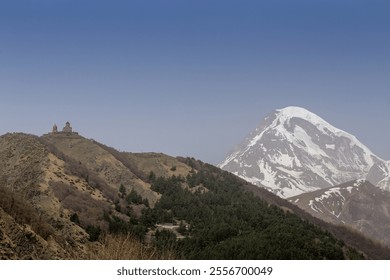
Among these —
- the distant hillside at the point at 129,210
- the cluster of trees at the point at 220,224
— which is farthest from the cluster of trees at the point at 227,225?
the distant hillside at the point at 129,210

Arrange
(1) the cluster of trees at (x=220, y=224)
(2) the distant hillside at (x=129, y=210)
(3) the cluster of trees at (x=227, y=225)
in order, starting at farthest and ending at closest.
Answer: (1) the cluster of trees at (x=220, y=224) → (3) the cluster of trees at (x=227, y=225) → (2) the distant hillside at (x=129, y=210)

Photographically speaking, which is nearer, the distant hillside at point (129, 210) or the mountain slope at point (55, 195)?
the mountain slope at point (55, 195)

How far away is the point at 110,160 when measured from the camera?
310 ft

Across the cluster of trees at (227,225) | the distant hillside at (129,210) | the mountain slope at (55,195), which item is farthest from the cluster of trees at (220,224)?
the mountain slope at (55,195)

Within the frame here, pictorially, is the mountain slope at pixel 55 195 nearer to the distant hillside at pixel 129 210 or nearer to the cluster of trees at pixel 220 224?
the distant hillside at pixel 129 210

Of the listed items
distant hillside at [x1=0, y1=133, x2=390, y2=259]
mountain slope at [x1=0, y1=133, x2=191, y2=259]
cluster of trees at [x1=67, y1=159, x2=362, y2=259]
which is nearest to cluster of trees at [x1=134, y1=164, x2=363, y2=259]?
cluster of trees at [x1=67, y1=159, x2=362, y2=259]

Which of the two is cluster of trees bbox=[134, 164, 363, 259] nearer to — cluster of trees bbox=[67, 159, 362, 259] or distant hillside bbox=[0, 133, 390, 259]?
cluster of trees bbox=[67, 159, 362, 259]

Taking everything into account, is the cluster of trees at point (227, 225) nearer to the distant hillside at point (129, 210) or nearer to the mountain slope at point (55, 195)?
the distant hillside at point (129, 210)

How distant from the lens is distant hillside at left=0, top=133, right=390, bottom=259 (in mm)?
20719

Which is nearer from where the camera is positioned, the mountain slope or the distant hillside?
the mountain slope

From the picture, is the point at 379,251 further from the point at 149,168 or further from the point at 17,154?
the point at 17,154

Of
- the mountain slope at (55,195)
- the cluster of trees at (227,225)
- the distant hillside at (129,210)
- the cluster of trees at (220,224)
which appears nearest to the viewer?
the mountain slope at (55,195)

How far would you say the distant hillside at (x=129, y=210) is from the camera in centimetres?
2072
